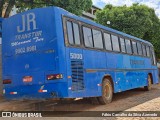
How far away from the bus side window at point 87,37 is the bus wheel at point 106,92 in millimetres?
1905

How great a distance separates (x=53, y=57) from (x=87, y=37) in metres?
2.19

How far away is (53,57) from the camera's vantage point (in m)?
10.1

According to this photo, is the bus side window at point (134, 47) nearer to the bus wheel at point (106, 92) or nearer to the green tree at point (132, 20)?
the bus wheel at point (106, 92)

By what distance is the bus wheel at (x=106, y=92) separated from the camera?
1267cm

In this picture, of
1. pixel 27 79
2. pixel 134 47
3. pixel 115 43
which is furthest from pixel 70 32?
pixel 134 47

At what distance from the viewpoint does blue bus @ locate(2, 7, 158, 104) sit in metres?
10.0

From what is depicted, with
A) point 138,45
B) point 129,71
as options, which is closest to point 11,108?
point 129,71

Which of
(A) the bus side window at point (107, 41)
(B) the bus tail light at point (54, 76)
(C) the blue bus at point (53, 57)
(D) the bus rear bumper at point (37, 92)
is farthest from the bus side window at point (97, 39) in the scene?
(D) the bus rear bumper at point (37, 92)

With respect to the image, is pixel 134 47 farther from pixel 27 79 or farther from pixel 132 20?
pixel 132 20

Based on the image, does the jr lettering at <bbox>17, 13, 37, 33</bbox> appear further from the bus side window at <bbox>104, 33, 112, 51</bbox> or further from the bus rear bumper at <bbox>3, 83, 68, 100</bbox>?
the bus side window at <bbox>104, 33, 112, 51</bbox>

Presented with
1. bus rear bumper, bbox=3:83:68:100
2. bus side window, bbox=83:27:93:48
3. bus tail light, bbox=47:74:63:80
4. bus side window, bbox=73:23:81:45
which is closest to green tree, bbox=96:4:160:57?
bus side window, bbox=83:27:93:48

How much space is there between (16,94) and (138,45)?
9786 mm

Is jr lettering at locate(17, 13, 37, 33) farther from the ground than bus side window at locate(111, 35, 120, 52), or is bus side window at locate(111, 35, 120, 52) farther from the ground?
jr lettering at locate(17, 13, 37, 33)

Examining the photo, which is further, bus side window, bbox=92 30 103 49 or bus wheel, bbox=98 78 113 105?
bus wheel, bbox=98 78 113 105
